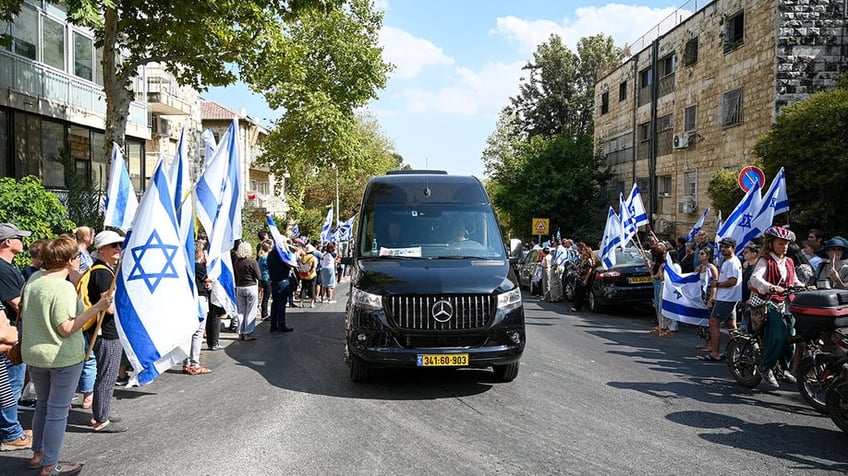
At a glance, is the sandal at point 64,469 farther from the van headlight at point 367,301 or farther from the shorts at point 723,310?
the shorts at point 723,310

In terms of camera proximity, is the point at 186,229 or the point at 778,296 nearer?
the point at 186,229

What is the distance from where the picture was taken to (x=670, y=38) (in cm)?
2855

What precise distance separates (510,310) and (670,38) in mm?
25062

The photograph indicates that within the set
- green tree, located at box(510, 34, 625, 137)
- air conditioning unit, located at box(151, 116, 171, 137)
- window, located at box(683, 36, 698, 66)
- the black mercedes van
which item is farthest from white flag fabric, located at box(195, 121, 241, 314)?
green tree, located at box(510, 34, 625, 137)

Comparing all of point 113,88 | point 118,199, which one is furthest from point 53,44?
point 118,199

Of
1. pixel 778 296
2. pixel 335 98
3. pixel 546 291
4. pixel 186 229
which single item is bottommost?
pixel 546 291

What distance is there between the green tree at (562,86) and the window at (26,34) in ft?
132

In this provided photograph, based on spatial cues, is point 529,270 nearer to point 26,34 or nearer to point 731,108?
point 731,108

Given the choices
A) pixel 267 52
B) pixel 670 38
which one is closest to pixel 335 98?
pixel 670 38

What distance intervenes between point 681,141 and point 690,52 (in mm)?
3574

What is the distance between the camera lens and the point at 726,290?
9070 mm

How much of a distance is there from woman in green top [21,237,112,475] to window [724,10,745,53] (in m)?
23.2

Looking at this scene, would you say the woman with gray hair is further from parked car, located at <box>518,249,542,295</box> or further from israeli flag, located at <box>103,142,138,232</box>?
A: parked car, located at <box>518,249,542,295</box>

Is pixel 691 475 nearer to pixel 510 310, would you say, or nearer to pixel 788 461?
pixel 788 461
